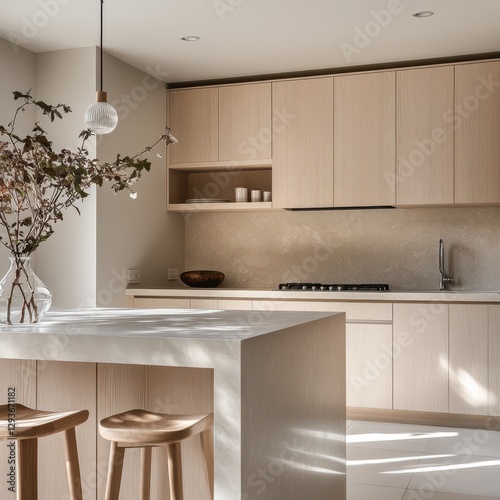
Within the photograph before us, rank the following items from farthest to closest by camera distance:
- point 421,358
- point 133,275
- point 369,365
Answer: point 133,275
point 369,365
point 421,358

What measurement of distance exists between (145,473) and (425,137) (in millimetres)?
3309

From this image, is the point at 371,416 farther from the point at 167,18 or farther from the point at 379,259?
the point at 167,18

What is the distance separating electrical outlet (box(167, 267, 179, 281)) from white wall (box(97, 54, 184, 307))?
1.8 inches

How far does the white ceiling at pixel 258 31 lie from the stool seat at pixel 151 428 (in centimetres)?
253

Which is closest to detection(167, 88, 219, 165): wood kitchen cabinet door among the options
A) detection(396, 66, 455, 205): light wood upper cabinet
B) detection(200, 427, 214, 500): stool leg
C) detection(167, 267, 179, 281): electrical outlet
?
detection(167, 267, 179, 281): electrical outlet

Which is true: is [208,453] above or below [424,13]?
below

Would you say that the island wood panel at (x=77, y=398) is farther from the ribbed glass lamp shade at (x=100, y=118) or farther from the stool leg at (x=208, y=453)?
the ribbed glass lamp shade at (x=100, y=118)

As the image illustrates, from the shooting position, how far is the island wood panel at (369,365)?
15.4 ft

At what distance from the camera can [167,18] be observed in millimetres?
4160

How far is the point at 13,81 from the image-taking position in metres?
4.61

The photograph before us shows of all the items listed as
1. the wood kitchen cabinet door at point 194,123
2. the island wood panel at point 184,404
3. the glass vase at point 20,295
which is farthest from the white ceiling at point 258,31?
the island wood panel at point 184,404

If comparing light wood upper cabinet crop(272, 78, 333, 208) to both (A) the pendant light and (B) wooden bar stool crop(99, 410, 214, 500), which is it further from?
(B) wooden bar stool crop(99, 410, 214, 500)

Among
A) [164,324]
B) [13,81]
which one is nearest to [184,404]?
[164,324]

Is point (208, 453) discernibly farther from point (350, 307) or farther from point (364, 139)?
A: point (364, 139)
